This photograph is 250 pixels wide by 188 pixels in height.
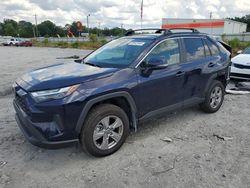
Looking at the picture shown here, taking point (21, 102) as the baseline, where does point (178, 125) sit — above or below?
below

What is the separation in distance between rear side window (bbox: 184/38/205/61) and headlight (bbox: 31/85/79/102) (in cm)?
236

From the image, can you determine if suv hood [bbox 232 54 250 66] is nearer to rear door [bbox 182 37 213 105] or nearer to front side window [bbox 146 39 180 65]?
rear door [bbox 182 37 213 105]

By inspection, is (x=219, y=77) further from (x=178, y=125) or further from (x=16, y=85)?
(x=16, y=85)

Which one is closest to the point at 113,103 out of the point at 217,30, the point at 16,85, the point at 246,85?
the point at 16,85

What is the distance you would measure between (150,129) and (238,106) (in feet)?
8.38

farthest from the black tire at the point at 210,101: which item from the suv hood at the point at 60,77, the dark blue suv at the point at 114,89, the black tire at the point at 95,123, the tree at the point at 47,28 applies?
the tree at the point at 47,28

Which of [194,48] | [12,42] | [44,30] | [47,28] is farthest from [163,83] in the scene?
[44,30]

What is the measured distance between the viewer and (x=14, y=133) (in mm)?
3936

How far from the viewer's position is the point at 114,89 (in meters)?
3.12

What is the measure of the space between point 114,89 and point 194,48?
209 centimetres

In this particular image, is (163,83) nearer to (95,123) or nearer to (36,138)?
(95,123)

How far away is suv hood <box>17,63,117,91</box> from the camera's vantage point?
9.44 ft

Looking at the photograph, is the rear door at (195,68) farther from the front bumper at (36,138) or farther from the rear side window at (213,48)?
the front bumper at (36,138)

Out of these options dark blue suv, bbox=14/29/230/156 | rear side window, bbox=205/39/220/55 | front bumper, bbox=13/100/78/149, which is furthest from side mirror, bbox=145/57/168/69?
rear side window, bbox=205/39/220/55
